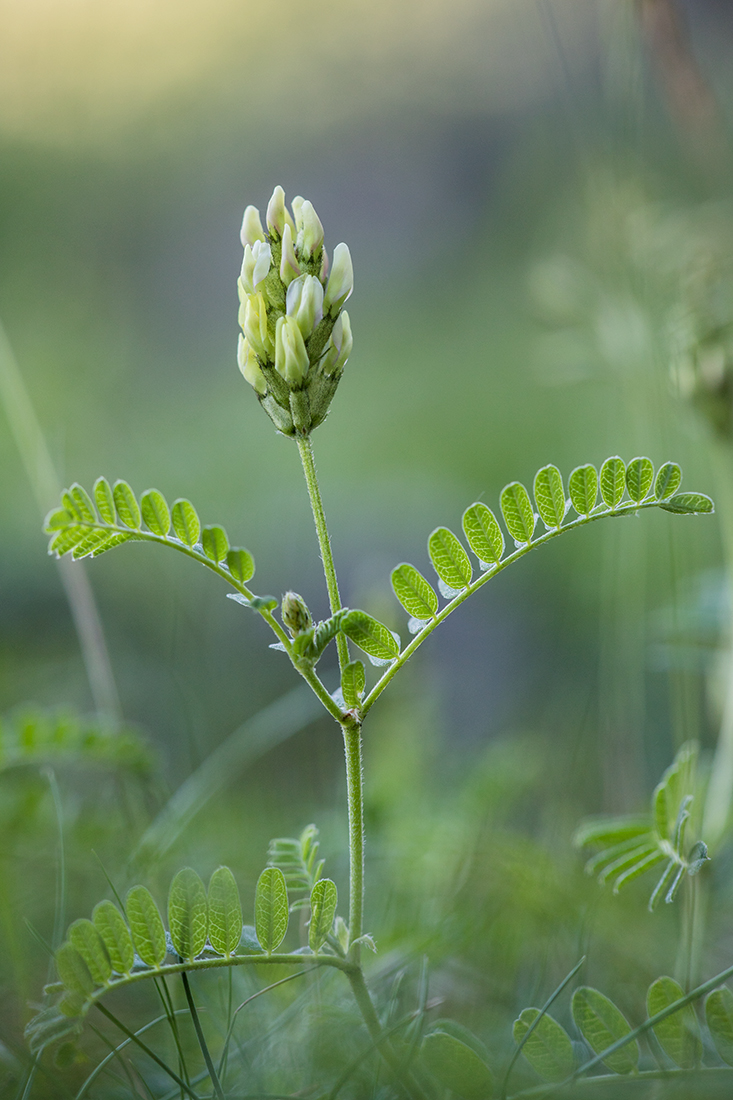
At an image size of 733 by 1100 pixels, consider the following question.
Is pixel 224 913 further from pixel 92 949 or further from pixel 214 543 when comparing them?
pixel 214 543

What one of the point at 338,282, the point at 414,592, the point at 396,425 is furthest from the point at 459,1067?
the point at 396,425

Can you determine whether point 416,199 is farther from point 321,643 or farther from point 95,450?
point 321,643

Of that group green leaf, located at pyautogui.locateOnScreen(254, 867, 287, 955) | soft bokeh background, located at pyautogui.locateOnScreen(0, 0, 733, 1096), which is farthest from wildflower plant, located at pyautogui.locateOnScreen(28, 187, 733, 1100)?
soft bokeh background, located at pyautogui.locateOnScreen(0, 0, 733, 1096)

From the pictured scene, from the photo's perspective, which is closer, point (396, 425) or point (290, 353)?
point (290, 353)

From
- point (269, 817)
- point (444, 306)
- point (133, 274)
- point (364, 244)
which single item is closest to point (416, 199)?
point (364, 244)

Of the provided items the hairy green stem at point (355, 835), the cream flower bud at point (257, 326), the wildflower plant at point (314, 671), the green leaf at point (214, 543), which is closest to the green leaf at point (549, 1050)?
the wildflower plant at point (314, 671)

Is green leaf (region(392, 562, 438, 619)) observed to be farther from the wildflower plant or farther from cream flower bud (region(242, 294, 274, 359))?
cream flower bud (region(242, 294, 274, 359))

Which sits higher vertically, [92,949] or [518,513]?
[518,513]

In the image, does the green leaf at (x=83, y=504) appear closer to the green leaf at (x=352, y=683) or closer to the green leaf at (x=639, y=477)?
the green leaf at (x=352, y=683)
